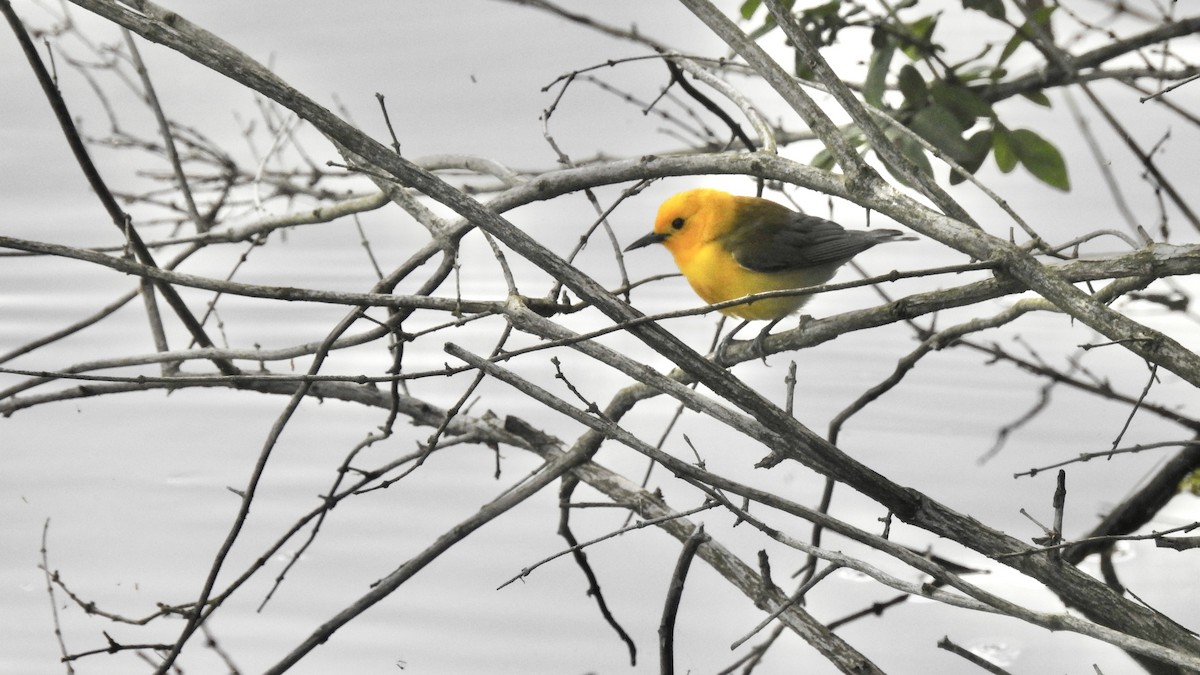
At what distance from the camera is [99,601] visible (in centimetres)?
248

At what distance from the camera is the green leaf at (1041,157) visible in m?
2.23

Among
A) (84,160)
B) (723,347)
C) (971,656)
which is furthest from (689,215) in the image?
(971,656)

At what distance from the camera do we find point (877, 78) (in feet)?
7.25

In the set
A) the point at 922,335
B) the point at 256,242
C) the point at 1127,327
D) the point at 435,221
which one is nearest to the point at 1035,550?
the point at 1127,327

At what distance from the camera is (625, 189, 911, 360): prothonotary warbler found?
2770 millimetres

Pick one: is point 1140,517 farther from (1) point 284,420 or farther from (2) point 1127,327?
(1) point 284,420

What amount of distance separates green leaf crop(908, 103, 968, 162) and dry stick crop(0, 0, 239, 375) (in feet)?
3.86

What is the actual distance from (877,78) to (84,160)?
1.25 meters

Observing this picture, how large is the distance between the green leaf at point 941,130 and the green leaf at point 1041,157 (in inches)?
6.2

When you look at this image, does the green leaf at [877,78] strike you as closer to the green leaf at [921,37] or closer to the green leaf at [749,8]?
the green leaf at [921,37]

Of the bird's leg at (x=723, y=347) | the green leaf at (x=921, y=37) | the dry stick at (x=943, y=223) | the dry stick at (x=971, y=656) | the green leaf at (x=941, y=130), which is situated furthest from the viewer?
the bird's leg at (x=723, y=347)

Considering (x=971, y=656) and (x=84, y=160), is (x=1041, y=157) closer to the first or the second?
(x=971, y=656)

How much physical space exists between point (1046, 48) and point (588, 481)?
3.34ft

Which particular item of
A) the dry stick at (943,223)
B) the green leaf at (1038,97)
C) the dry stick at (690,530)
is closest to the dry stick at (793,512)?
the dry stick at (690,530)
